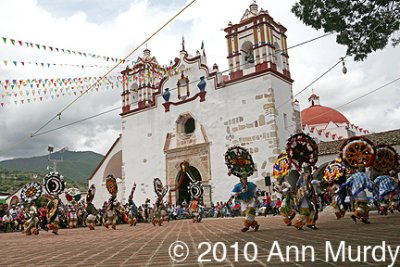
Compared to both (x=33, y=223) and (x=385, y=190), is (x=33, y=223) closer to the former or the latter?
(x=33, y=223)

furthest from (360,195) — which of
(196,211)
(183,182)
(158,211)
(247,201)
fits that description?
(183,182)

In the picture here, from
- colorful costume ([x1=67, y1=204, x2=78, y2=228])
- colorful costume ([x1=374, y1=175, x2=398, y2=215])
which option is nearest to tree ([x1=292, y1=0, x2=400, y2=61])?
colorful costume ([x1=374, y1=175, x2=398, y2=215])

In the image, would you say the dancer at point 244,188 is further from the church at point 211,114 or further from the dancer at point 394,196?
→ the church at point 211,114

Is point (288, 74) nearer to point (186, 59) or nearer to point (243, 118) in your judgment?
point (243, 118)

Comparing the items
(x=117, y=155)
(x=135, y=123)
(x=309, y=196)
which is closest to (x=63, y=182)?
(x=309, y=196)

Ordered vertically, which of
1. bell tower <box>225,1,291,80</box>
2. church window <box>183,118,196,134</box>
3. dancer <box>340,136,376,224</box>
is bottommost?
dancer <box>340,136,376,224</box>

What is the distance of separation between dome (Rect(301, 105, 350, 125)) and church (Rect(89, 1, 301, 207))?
36.1 ft

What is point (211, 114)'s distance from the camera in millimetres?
24219

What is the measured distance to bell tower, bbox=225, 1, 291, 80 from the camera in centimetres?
2264

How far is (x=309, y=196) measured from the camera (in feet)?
27.7

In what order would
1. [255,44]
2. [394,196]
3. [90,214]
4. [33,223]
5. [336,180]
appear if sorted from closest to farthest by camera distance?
[394,196]
[336,180]
[33,223]
[90,214]
[255,44]

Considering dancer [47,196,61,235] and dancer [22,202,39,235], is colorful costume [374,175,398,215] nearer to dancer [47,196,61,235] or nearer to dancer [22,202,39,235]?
dancer [47,196,61,235]

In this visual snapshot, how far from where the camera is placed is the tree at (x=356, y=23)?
7961mm

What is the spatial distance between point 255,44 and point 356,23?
15.1 metres
